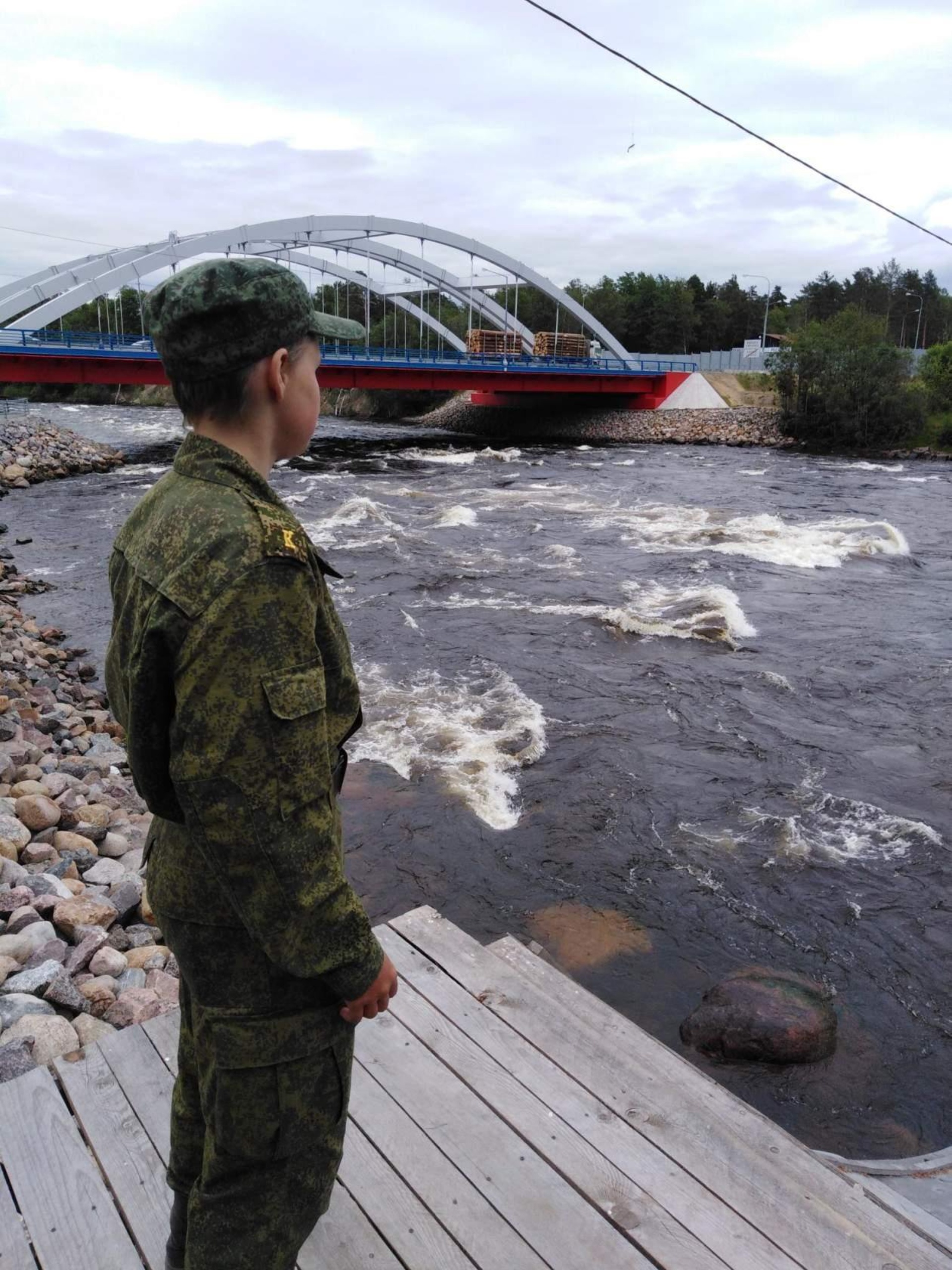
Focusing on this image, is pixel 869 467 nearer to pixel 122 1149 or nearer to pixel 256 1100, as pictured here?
pixel 122 1149

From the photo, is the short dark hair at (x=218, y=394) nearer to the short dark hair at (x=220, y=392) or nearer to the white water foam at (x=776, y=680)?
the short dark hair at (x=220, y=392)

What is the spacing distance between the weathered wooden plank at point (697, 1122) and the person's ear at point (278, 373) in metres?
2.34

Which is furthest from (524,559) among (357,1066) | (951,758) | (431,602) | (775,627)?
(357,1066)

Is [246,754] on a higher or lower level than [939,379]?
lower

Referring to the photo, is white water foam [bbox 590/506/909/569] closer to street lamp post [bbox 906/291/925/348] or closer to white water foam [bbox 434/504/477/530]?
white water foam [bbox 434/504/477/530]

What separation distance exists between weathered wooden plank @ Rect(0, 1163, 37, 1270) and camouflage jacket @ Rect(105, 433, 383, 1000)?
137 cm

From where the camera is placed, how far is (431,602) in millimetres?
14953

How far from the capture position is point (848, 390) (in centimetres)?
3972

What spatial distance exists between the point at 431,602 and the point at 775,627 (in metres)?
5.08

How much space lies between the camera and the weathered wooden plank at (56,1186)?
96.7 inches

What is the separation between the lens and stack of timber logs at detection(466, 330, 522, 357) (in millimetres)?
49963

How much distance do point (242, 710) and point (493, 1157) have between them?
182 centimetres

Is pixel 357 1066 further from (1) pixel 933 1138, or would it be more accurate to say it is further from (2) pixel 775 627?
(2) pixel 775 627

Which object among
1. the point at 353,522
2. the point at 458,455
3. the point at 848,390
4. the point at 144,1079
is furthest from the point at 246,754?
the point at 848,390
